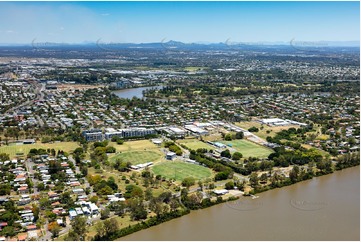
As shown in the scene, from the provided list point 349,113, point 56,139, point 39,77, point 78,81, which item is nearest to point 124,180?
point 56,139

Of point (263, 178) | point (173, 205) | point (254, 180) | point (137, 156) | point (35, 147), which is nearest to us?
point (173, 205)

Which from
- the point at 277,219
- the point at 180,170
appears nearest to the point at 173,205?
the point at 277,219

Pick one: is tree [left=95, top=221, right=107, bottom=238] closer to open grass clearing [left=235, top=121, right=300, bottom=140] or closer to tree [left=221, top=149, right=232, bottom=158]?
tree [left=221, top=149, right=232, bottom=158]

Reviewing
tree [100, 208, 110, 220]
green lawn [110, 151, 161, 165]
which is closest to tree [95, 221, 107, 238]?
tree [100, 208, 110, 220]

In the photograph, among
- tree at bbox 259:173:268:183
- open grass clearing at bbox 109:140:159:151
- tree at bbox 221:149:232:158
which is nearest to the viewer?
tree at bbox 259:173:268:183

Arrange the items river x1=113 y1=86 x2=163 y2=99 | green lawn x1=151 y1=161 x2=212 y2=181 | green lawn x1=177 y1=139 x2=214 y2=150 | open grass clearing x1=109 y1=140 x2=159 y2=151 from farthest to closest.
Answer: river x1=113 y1=86 x2=163 y2=99 → green lawn x1=177 y1=139 x2=214 y2=150 → open grass clearing x1=109 y1=140 x2=159 y2=151 → green lawn x1=151 y1=161 x2=212 y2=181

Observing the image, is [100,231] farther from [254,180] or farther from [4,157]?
[4,157]
